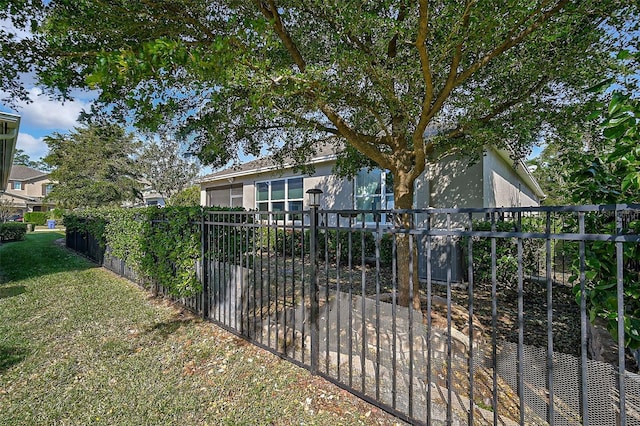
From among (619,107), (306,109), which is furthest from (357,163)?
(619,107)

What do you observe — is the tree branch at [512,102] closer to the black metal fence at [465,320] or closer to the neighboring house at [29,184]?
the black metal fence at [465,320]

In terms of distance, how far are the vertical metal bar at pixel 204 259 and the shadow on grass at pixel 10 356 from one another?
213 cm

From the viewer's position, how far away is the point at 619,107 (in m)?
1.73

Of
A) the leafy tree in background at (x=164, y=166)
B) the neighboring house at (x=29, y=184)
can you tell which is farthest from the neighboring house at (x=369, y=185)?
the neighboring house at (x=29, y=184)

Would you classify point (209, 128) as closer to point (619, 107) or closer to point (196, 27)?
point (196, 27)

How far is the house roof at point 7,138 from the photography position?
5203 mm

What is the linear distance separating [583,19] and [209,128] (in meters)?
5.15

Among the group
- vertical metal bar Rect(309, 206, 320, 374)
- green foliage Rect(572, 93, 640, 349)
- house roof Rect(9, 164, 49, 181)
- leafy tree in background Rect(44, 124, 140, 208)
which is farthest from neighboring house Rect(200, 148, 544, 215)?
house roof Rect(9, 164, 49, 181)

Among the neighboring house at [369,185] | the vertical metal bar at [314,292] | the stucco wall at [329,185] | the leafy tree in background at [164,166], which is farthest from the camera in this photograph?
the leafy tree in background at [164,166]

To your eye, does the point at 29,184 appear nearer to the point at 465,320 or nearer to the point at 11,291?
the point at 11,291

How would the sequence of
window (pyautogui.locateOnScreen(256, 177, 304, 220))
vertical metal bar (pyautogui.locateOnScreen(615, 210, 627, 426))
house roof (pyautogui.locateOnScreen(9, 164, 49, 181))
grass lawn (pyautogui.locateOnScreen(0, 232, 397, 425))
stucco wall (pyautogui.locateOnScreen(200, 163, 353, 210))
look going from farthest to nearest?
house roof (pyautogui.locateOnScreen(9, 164, 49, 181)) → window (pyautogui.locateOnScreen(256, 177, 304, 220)) → stucco wall (pyautogui.locateOnScreen(200, 163, 353, 210)) → grass lawn (pyautogui.locateOnScreen(0, 232, 397, 425)) → vertical metal bar (pyautogui.locateOnScreen(615, 210, 627, 426))

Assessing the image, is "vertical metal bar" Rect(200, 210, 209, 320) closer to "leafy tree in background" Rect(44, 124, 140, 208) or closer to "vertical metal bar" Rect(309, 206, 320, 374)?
"vertical metal bar" Rect(309, 206, 320, 374)

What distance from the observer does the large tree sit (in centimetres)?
293

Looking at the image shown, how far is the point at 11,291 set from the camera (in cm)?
639
